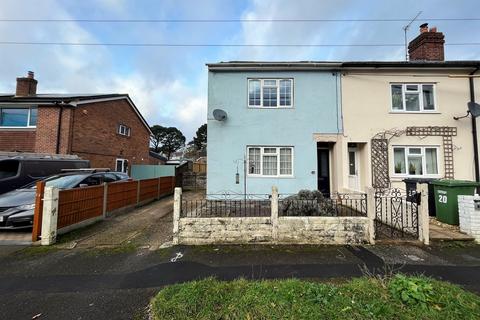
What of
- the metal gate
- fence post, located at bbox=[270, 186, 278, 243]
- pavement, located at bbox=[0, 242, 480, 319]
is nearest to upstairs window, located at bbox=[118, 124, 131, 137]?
pavement, located at bbox=[0, 242, 480, 319]

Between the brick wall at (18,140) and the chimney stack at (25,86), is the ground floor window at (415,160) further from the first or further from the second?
the chimney stack at (25,86)

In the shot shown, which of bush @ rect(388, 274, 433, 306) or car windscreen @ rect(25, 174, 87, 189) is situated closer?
bush @ rect(388, 274, 433, 306)

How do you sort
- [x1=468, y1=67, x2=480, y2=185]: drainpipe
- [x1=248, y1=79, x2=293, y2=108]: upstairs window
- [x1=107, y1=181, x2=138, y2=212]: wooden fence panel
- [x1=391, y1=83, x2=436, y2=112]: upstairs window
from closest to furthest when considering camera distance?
[x1=107, y1=181, x2=138, y2=212]: wooden fence panel < [x1=468, y1=67, x2=480, y2=185]: drainpipe < [x1=391, y1=83, x2=436, y2=112]: upstairs window < [x1=248, y1=79, x2=293, y2=108]: upstairs window

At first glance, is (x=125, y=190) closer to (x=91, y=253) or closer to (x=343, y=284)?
(x=91, y=253)

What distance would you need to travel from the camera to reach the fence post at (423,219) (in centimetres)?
577

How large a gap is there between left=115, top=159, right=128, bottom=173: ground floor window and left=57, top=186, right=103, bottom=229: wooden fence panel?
11.2 metres

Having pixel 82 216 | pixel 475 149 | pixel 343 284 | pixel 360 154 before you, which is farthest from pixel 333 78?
pixel 82 216

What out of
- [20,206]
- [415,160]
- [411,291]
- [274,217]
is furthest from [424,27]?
[20,206]

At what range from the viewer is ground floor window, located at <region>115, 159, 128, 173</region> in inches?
742

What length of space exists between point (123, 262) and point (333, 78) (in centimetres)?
1091

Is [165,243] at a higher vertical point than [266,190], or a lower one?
lower

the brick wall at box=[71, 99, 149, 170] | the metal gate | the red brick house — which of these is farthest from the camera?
the brick wall at box=[71, 99, 149, 170]

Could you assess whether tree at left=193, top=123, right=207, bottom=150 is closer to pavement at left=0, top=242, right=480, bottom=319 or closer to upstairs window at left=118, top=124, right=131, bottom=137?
upstairs window at left=118, top=124, right=131, bottom=137

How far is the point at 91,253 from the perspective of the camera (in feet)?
17.9
